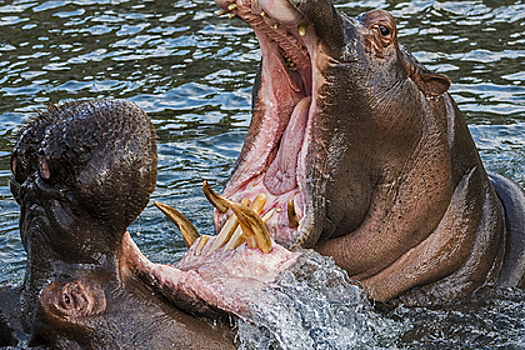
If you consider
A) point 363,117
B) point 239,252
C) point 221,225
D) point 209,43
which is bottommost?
point 209,43

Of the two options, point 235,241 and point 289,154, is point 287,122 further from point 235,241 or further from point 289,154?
point 235,241

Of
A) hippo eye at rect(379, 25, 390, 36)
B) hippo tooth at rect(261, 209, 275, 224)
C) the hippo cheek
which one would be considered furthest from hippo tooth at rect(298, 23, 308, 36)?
the hippo cheek

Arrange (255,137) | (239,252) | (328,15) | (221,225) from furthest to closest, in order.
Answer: (255,137)
(221,225)
(328,15)
(239,252)

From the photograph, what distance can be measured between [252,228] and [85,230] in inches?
29.3

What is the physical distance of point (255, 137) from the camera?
12.9 feet

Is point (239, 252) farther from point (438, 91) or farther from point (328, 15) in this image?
point (438, 91)

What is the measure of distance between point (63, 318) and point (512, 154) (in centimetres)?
490

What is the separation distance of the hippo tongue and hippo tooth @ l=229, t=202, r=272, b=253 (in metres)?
0.65

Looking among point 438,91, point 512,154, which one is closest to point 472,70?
point 512,154

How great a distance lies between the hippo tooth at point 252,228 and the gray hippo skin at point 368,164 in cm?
34

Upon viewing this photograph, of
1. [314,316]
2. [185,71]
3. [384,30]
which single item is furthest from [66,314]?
[185,71]

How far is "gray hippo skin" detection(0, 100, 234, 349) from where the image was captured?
2.43 metres

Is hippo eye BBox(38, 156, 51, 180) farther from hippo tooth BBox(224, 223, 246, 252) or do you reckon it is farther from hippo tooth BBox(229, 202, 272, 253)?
hippo tooth BBox(224, 223, 246, 252)

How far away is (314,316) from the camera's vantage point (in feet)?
10.5
